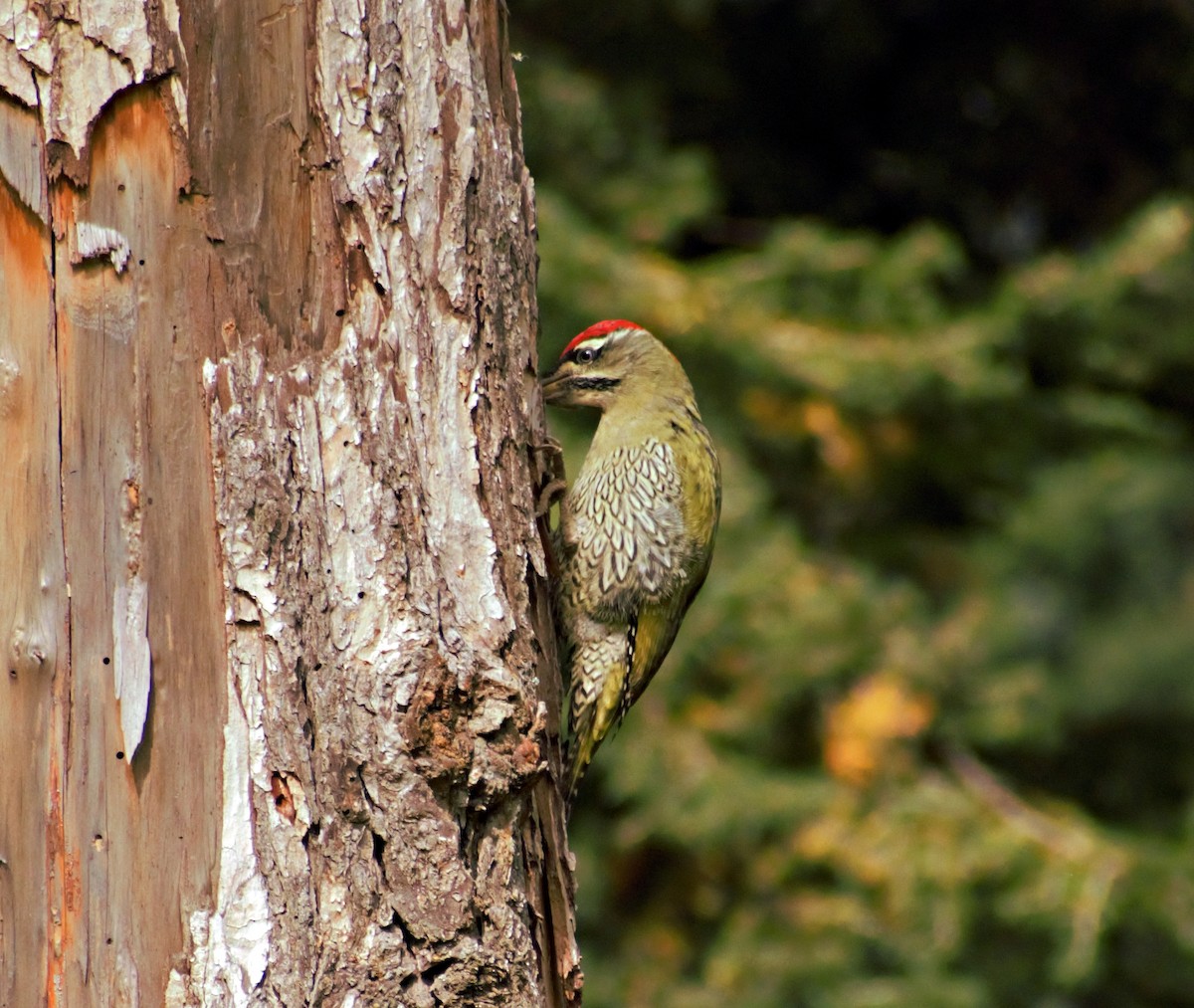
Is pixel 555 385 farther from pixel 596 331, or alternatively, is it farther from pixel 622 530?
pixel 622 530

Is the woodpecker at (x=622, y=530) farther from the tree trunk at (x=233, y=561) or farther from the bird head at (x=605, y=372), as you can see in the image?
the tree trunk at (x=233, y=561)

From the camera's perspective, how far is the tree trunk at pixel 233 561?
2.63 meters

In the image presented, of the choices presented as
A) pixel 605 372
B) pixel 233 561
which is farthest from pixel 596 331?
pixel 233 561

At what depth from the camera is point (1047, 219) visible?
9766 mm

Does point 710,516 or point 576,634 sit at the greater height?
point 710,516

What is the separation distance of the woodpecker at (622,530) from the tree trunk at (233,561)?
167 cm

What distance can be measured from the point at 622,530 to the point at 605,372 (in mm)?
648

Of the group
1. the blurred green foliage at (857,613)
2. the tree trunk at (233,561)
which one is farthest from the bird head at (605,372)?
the tree trunk at (233,561)

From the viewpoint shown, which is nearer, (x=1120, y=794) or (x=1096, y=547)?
(x=1120, y=794)

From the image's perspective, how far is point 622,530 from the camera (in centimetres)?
459

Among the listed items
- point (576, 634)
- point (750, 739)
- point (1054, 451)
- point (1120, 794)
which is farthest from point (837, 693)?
point (576, 634)

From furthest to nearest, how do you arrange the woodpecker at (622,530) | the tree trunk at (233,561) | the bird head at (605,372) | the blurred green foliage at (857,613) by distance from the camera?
the blurred green foliage at (857,613)
the bird head at (605,372)
the woodpecker at (622,530)
the tree trunk at (233,561)

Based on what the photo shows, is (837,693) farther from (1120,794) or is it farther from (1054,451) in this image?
(1120,794)

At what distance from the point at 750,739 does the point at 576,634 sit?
3.32 m
